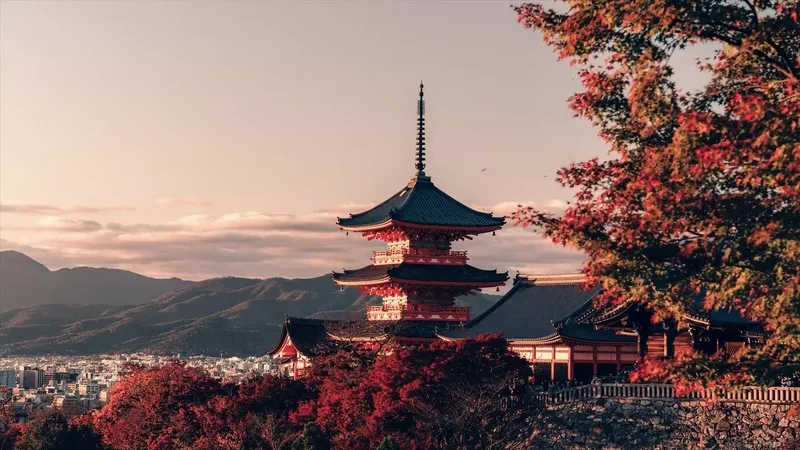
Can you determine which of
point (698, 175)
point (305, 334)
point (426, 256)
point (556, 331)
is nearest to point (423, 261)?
point (426, 256)

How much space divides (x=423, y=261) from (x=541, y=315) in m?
6.33

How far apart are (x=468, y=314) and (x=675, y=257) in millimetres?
29977

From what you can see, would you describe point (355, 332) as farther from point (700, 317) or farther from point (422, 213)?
point (700, 317)

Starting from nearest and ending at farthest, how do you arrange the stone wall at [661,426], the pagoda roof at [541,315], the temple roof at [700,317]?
the stone wall at [661,426] → the temple roof at [700,317] → the pagoda roof at [541,315]

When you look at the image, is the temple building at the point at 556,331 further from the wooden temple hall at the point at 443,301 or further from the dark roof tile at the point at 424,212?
the dark roof tile at the point at 424,212

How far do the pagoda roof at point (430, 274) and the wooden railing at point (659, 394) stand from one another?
11.1m

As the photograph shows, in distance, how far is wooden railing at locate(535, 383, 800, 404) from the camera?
109 ft

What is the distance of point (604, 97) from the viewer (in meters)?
23.0

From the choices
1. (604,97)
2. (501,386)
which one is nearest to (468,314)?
(501,386)

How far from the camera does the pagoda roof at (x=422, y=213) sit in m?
51.1

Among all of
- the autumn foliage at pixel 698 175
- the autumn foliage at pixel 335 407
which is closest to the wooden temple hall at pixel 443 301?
the autumn foliage at pixel 335 407

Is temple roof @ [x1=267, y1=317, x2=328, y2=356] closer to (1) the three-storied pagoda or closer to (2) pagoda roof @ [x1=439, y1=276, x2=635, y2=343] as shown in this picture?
(1) the three-storied pagoda

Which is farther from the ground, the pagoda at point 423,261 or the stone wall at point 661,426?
the pagoda at point 423,261

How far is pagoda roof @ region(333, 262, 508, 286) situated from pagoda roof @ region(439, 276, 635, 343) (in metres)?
1.13
